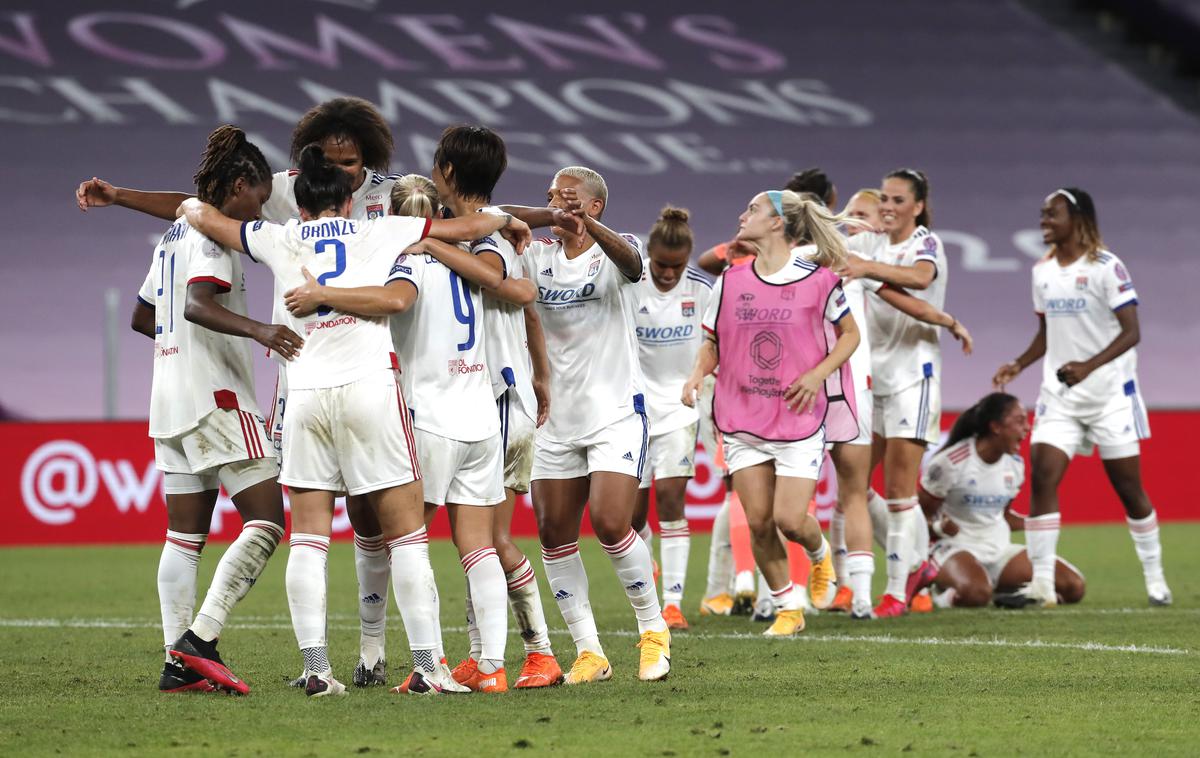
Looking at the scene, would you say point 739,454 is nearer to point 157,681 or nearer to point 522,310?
point 522,310

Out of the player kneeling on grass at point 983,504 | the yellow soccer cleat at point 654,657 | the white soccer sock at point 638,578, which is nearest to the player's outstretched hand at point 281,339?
the white soccer sock at point 638,578

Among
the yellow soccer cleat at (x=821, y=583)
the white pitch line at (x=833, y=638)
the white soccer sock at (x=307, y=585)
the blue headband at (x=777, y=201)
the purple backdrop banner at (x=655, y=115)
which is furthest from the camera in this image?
the purple backdrop banner at (x=655, y=115)

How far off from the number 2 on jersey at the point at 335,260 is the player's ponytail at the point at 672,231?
139 inches

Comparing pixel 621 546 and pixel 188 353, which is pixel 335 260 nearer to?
pixel 188 353

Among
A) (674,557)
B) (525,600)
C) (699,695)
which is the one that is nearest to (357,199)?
(525,600)

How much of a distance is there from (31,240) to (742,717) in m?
15.8

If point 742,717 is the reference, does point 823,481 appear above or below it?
above

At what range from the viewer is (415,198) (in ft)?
19.8

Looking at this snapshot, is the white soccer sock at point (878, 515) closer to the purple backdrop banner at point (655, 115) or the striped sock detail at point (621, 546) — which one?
the striped sock detail at point (621, 546)

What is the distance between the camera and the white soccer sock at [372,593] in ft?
20.3

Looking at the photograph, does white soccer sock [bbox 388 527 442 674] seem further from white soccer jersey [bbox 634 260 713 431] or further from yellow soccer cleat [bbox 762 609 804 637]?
white soccer jersey [bbox 634 260 713 431]

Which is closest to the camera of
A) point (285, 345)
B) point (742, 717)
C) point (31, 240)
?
point (742, 717)

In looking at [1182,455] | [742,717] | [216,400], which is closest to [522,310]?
[216,400]

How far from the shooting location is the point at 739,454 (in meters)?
7.86
